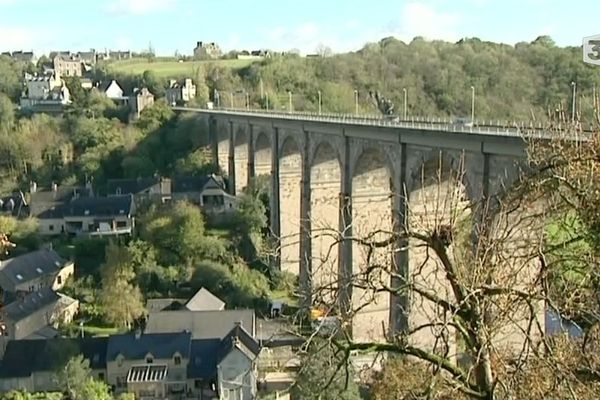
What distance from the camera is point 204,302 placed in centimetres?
2634

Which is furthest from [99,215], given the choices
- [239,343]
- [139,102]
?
[139,102]

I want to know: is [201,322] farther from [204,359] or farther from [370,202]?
[370,202]

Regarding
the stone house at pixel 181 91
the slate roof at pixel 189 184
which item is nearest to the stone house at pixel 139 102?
the stone house at pixel 181 91

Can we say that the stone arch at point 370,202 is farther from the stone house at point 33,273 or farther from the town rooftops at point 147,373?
the stone house at point 33,273

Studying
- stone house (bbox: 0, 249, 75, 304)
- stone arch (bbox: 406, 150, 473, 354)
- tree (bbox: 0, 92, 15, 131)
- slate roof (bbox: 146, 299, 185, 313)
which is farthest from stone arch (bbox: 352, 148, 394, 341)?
tree (bbox: 0, 92, 15, 131)

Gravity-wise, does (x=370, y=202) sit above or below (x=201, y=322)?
above

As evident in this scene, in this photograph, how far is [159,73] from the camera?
239 ft

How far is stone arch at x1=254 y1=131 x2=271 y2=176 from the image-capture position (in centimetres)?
3758

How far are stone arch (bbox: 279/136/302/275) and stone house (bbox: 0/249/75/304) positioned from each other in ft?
29.0

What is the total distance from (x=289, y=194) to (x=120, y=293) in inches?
357

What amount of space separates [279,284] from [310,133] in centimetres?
603

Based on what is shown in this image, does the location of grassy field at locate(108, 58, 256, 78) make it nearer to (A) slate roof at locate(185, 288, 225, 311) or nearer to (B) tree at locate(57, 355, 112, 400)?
(A) slate roof at locate(185, 288, 225, 311)

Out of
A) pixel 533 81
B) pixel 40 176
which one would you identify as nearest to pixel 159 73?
pixel 40 176

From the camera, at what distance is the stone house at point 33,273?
28562mm
